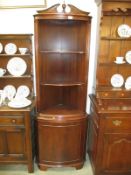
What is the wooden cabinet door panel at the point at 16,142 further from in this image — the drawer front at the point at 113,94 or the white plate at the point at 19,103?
the drawer front at the point at 113,94

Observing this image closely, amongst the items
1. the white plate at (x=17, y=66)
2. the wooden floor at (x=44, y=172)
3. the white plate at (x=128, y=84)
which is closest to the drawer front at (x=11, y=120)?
the white plate at (x=17, y=66)

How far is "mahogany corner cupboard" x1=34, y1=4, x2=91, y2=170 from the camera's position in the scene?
6.66ft

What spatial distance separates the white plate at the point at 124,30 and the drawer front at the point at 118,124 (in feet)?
3.00

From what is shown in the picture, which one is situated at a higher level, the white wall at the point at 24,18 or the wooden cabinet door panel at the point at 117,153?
the white wall at the point at 24,18

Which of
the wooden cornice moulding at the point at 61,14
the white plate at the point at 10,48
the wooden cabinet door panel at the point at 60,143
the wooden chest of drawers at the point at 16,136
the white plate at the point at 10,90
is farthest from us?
the white plate at the point at 10,90

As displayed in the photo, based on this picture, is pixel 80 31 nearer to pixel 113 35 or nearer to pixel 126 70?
pixel 113 35

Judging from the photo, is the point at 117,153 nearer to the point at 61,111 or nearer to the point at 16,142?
the point at 61,111

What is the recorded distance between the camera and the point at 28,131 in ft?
6.54

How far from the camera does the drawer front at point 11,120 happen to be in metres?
1.95

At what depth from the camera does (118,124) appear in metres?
1.87

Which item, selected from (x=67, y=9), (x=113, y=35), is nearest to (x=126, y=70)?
(x=113, y=35)

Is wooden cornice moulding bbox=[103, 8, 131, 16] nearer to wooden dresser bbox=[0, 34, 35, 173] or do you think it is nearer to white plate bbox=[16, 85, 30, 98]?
A: wooden dresser bbox=[0, 34, 35, 173]

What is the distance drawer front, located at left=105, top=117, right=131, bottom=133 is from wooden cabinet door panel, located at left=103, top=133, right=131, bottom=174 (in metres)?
0.07

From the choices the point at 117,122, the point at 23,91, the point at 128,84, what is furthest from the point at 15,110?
the point at 128,84
